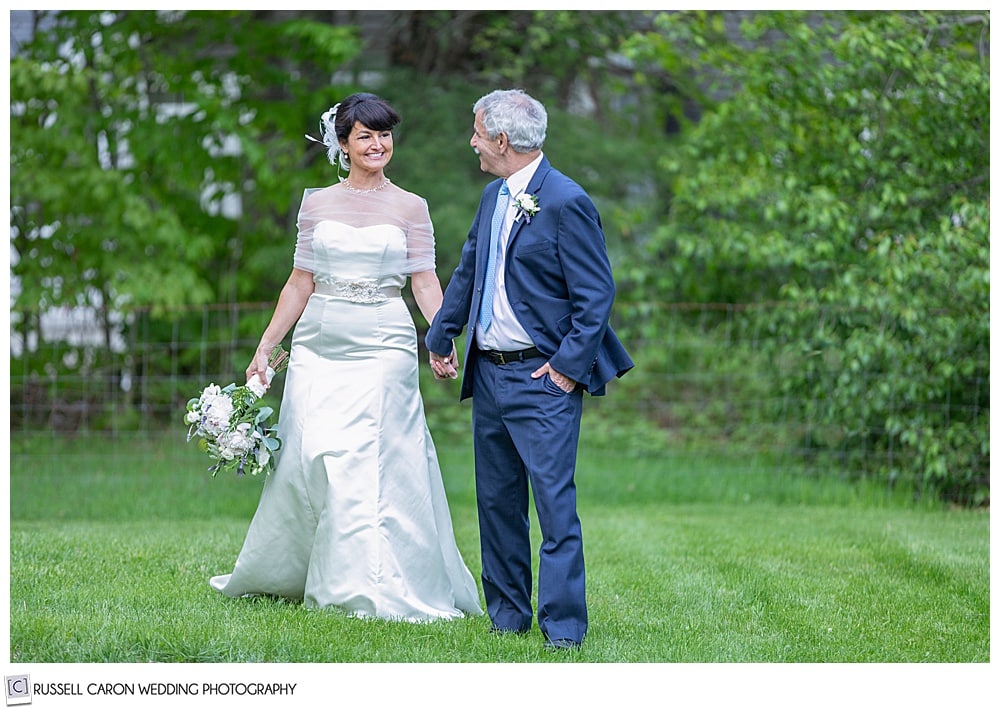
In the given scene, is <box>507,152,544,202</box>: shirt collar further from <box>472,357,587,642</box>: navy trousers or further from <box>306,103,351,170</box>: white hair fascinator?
<box>306,103,351,170</box>: white hair fascinator

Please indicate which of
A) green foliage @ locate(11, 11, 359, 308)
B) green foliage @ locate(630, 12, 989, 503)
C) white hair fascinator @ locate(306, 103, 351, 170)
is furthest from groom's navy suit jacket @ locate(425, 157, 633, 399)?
green foliage @ locate(11, 11, 359, 308)

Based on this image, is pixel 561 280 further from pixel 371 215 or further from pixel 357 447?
pixel 357 447

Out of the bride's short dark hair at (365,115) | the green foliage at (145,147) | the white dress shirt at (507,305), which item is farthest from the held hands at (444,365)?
the green foliage at (145,147)

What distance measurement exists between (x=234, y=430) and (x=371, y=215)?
93 cm

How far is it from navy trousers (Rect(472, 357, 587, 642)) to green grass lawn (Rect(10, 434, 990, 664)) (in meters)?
0.15

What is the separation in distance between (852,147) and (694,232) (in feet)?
4.77

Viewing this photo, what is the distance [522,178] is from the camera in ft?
12.8

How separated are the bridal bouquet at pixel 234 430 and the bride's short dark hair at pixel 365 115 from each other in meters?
1.06

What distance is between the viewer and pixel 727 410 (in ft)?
28.2

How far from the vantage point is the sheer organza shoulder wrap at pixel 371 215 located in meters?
4.35

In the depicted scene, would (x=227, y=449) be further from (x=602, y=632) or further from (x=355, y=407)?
(x=602, y=632)

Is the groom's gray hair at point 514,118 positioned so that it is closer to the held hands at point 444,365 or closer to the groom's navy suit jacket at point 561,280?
the groom's navy suit jacket at point 561,280

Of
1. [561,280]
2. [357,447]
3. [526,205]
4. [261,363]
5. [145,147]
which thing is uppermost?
[145,147]

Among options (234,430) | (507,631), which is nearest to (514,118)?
(234,430)
